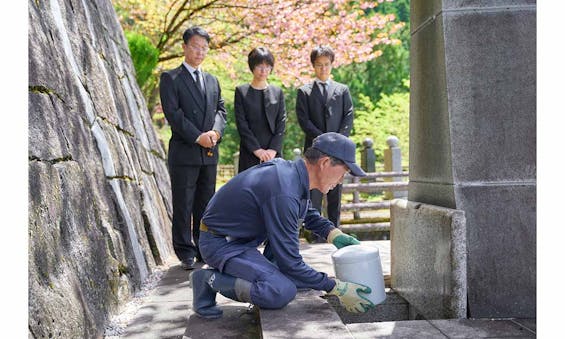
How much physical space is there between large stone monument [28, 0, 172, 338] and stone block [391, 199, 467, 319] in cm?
206

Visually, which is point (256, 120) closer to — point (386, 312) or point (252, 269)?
point (386, 312)

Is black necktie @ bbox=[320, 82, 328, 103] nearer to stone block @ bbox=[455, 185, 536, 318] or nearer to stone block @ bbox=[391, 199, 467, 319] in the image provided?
stone block @ bbox=[391, 199, 467, 319]

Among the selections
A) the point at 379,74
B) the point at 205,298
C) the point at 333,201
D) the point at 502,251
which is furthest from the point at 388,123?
the point at 205,298

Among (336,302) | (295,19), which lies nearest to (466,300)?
(336,302)

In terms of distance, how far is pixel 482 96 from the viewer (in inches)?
146

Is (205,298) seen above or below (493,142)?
below

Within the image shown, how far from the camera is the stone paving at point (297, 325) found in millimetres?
3146

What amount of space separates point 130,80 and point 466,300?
5822 millimetres

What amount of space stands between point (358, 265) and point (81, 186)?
1836 mm

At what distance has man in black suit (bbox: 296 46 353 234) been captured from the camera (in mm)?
7000

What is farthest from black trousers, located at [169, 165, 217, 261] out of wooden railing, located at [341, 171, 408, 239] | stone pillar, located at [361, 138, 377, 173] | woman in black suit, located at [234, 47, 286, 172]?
stone pillar, located at [361, 138, 377, 173]

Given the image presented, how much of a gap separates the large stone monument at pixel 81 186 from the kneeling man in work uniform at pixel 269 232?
741 millimetres

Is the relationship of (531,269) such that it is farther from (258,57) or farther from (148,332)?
(258,57)

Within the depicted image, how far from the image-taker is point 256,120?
6.82 m
